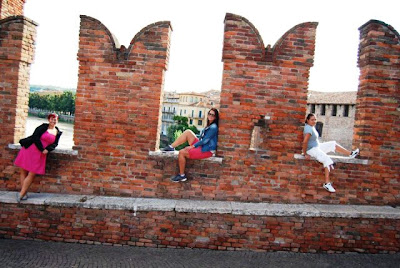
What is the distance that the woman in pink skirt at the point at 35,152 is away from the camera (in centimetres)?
597

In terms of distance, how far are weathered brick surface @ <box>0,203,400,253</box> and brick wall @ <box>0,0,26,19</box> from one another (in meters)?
3.91

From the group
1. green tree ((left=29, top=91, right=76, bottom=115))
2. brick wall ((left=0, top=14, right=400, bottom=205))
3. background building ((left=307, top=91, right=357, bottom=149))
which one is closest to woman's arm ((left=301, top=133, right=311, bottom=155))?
brick wall ((left=0, top=14, right=400, bottom=205))

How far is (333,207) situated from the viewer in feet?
20.1

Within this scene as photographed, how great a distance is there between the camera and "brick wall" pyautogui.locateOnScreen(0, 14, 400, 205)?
244 inches

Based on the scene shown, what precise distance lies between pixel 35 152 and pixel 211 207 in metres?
3.42

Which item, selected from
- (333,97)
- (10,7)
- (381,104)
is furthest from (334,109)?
(10,7)

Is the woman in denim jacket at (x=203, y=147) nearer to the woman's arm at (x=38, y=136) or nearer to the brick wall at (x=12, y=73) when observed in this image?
the woman's arm at (x=38, y=136)

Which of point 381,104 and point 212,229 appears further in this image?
point 381,104

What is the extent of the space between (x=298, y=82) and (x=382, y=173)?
2426 millimetres

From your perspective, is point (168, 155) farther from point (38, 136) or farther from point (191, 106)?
point (191, 106)

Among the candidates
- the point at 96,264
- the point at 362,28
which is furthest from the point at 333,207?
the point at 96,264

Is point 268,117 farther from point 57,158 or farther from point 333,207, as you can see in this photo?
point 57,158

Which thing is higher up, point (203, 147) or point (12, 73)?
point (12, 73)

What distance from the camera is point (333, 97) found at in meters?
46.6
